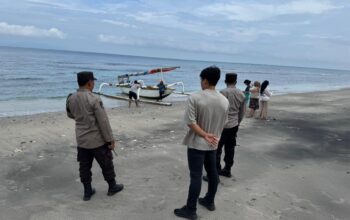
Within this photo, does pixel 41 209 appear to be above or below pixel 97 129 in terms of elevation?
below

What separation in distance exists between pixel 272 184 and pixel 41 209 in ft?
12.3

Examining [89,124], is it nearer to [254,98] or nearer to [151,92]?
[254,98]

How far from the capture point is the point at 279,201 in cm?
570

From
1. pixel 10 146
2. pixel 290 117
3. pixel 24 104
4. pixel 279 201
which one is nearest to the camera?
pixel 279 201

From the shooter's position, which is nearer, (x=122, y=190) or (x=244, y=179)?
(x=122, y=190)

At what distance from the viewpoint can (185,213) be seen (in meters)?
4.94

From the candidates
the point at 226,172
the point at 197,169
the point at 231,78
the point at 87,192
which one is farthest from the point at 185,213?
the point at 231,78

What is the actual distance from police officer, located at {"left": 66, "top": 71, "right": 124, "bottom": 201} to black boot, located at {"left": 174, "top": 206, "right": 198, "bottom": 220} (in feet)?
4.17

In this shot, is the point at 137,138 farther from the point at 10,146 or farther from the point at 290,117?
the point at 290,117

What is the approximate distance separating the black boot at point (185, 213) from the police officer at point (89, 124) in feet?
4.17

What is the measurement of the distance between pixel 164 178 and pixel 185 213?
1.64 meters

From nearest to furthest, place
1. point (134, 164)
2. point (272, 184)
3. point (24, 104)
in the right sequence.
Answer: point (272, 184) → point (134, 164) → point (24, 104)

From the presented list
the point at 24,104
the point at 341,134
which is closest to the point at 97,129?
the point at 341,134

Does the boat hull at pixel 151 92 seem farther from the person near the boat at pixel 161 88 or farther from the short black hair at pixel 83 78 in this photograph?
the short black hair at pixel 83 78
